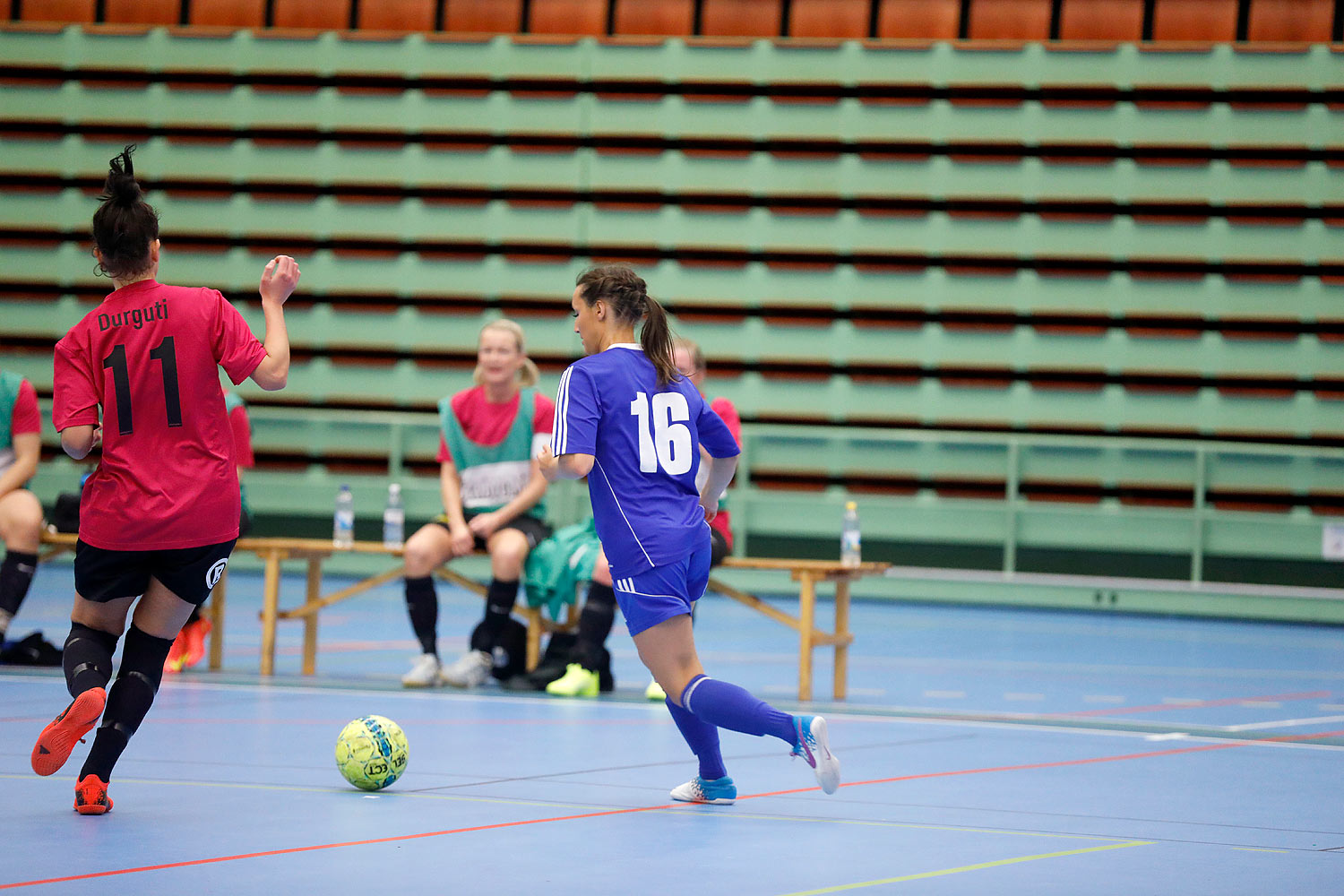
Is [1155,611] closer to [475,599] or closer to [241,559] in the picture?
[475,599]

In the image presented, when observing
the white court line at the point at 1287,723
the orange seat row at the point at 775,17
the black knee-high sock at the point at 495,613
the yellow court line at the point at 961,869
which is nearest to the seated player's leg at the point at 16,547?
the black knee-high sock at the point at 495,613

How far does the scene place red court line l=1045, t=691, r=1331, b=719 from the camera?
643cm

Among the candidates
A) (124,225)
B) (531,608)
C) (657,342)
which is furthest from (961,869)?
(531,608)

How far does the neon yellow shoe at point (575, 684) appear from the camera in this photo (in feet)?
21.5

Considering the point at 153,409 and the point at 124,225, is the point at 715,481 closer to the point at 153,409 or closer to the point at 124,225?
the point at 153,409

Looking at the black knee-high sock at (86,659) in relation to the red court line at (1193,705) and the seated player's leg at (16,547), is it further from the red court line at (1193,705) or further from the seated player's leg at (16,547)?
the red court line at (1193,705)

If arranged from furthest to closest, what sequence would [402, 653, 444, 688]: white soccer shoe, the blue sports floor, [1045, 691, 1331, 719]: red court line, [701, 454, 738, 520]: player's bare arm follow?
[402, 653, 444, 688]: white soccer shoe → [1045, 691, 1331, 719]: red court line → [701, 454, 738, 520]: player's bare arm → the blue sports floor

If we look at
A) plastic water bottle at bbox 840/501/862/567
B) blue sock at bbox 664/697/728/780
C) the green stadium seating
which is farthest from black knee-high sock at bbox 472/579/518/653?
the green stadium seating

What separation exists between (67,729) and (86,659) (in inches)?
9.0

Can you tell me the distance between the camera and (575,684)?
6.55m

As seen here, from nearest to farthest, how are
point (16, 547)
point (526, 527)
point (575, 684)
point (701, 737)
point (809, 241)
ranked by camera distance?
1. point (701, 737)
2. point (575, 684)
3. point (16, 547)
4. point (526, 527)
5. point (809, 241)

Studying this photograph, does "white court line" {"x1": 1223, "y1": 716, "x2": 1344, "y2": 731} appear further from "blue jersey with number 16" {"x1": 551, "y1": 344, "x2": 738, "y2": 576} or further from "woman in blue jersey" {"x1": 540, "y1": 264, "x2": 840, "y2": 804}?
"blue jersey with number 16" {"x1": 551, "y1": 344, "x2": 738, "y2": 576}

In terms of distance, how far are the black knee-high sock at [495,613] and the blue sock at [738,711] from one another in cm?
280

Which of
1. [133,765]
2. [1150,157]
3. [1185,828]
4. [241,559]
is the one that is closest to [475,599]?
[241,559]
